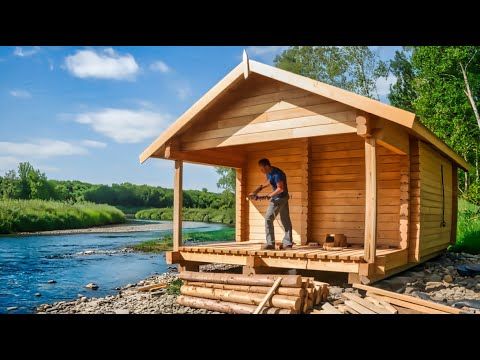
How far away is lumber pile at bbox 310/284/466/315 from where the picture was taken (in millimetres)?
5887

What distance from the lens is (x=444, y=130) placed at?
68.2 ft

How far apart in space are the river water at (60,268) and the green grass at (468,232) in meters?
9.67

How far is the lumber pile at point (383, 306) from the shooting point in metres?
5.89

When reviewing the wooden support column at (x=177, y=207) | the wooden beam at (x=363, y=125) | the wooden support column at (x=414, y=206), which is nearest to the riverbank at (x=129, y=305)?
the wooden support column at (x=177, y=207)

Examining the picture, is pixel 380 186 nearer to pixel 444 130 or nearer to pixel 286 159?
Answer: pixel 286 159

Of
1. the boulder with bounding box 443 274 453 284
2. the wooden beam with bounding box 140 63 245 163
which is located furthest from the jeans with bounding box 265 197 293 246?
the boulder with bounding box 443 274 453 284

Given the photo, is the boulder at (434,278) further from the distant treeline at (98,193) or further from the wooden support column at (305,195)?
the distant treeline at (98,193)

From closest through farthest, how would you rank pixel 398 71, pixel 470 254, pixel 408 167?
pixel 408 167, pixel 470 254, pixel 398 71

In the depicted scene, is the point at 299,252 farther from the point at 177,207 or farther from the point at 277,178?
the point at 177,207

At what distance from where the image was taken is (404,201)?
28.1 ft
